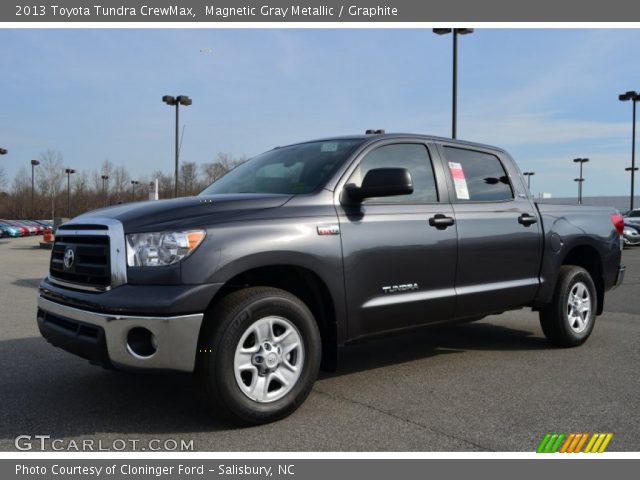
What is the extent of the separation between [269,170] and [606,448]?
9.97 feet

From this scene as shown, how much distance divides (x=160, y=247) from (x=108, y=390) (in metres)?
1.56

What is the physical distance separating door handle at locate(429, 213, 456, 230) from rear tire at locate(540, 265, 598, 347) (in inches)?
72.4

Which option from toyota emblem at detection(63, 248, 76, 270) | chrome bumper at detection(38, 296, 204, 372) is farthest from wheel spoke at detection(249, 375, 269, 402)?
toyota emblem at detection(63, 248, 76, 270)

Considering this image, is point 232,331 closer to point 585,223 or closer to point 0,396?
point 0,396

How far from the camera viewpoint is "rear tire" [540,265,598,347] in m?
5.88

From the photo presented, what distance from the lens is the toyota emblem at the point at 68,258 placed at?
12.9ft

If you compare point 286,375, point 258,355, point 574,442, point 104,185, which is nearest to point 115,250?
point 258,355

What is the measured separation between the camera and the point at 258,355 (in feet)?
12.0

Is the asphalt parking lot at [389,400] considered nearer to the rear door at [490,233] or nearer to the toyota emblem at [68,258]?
the rear door at [490,233]

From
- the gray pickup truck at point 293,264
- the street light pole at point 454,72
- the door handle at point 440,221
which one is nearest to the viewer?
the gray pickup truck at point 293,264

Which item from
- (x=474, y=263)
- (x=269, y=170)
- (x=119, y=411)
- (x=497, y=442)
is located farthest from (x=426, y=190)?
(x=119, y=411)

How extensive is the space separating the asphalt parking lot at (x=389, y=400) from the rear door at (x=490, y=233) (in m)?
0.64

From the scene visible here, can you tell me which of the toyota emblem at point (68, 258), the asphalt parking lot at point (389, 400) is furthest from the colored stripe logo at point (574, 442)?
the toyota emblem at point (68, 258)

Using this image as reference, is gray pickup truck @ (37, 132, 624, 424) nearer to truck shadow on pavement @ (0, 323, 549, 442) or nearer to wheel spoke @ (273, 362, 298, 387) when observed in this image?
wheel spoke @ (273, 362, 298, 387)
